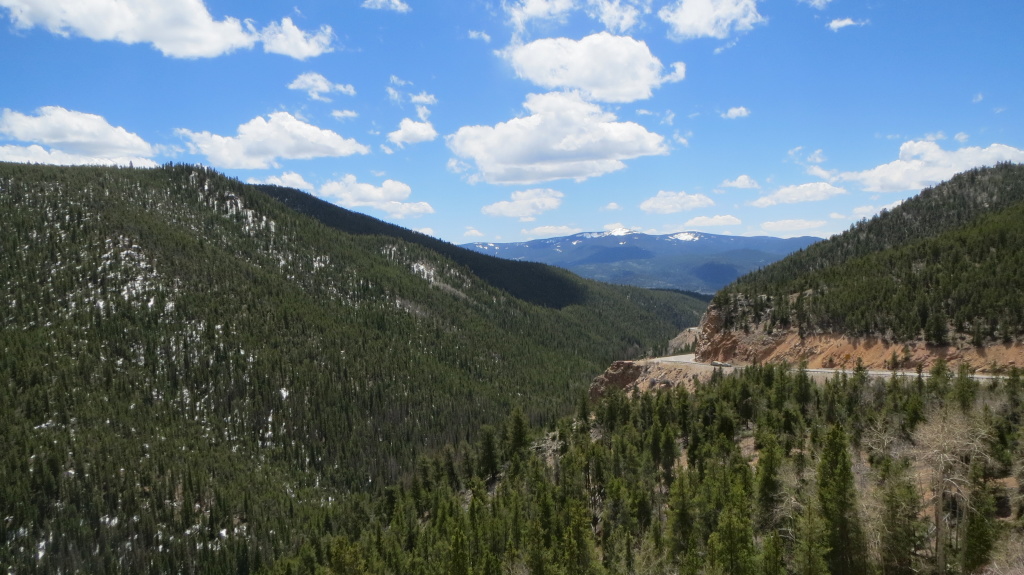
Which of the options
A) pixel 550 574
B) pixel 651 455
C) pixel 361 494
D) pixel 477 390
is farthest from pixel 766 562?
pixel 477 390

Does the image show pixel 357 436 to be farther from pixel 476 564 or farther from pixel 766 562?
pixel 766 562

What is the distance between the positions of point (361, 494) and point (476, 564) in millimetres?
88525

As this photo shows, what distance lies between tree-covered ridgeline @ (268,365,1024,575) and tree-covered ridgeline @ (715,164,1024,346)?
469 inches

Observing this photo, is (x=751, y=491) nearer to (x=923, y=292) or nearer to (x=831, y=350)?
(x=831, y=350)

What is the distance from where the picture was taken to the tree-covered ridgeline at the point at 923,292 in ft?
218

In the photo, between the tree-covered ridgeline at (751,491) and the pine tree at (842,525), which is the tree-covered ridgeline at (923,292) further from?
the pine tree at (842,525)

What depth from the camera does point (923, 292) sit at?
75.9 metres

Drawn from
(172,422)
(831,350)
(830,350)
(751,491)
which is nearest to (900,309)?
(831,350)

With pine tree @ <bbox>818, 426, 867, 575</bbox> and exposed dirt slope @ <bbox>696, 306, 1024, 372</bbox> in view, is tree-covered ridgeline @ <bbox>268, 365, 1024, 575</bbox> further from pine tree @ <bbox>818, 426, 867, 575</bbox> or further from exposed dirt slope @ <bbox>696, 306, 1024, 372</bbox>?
exposed dirt slope @ <bbox>696, 306, 1024, 372</bbox>

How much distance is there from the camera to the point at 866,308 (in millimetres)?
78250

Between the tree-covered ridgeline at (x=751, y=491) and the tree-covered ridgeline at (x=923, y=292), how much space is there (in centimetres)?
1190

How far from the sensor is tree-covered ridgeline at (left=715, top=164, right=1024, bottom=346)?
218 feet

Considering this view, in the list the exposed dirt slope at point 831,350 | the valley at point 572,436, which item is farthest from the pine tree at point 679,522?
the exposed dirt slope at point 831,350

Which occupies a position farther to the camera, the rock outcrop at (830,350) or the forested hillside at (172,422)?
the forested hillside at (172,422)
